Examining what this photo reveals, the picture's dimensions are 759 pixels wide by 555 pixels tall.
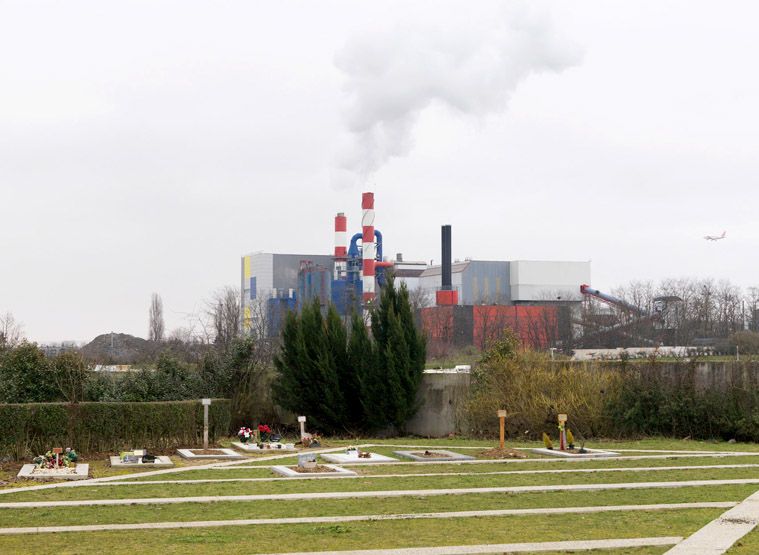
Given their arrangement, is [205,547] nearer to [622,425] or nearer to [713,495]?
[713,495]

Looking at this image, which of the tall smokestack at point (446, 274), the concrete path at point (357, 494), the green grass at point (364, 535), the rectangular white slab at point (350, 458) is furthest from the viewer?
the tall smokestack at point (446, 274)

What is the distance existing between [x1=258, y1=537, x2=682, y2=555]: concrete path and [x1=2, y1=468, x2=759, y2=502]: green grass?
520 cm

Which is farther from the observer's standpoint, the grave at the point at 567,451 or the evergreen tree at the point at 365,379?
the evergreen tree at the point at 365,379

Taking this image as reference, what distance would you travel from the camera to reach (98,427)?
2158 cm

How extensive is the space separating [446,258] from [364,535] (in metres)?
61.7

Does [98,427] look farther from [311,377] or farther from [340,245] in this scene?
[340,245]

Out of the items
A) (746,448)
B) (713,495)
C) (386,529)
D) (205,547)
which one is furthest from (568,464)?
(205,547)

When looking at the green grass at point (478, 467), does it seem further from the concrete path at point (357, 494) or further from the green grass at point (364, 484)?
the concrete path at point (357, 494)

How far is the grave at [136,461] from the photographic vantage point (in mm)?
19094

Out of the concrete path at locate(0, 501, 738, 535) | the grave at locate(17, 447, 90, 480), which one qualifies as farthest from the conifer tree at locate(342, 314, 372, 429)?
the concrete path at locate(0, 501, 738, 535)

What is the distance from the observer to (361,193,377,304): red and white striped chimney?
6681 cm

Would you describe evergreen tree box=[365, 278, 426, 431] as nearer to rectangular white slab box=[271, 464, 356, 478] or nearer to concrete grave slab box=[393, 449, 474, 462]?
concrete grave slab box=[393, 449, 474, 462]

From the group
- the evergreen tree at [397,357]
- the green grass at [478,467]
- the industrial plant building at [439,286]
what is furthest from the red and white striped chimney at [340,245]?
the green grass at [478,467]

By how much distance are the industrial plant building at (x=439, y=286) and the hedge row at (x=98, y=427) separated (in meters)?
37.4
